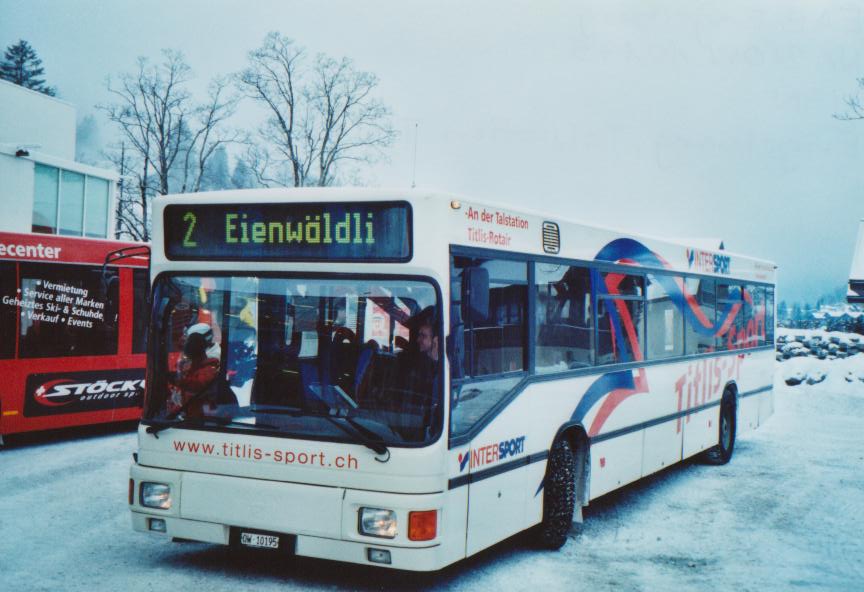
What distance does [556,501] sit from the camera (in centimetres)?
797

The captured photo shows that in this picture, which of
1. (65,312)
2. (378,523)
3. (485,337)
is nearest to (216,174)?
(65,312)

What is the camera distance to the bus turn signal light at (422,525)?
6.03m

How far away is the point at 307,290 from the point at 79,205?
26.6 meters

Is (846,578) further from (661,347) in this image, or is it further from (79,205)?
(79,205)

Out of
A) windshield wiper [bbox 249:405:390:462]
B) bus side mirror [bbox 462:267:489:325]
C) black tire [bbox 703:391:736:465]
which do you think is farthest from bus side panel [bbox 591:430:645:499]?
black tire [bbox 703:391:736:465]

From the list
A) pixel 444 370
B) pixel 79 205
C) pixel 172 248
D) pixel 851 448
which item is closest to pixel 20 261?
pixel 172 248

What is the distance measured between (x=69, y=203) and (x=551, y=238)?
25.7 m

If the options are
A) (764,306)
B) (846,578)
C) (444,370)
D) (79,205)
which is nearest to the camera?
(444,370)

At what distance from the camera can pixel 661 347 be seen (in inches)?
424

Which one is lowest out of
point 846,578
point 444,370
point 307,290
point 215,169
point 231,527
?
point 846,578

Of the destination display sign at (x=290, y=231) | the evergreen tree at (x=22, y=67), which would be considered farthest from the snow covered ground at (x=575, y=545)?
the evergreen tree at (x=22, y=67)

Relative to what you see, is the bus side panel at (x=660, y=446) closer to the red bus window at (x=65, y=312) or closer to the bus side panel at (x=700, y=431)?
the bus side panel at (x=700, y=431)

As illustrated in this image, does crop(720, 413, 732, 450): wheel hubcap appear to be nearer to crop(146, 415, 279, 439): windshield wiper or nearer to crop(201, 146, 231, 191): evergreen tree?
crop(146, 415, 279, 439): windshield wiper

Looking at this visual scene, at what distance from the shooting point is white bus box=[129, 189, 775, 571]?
20.2 ft
